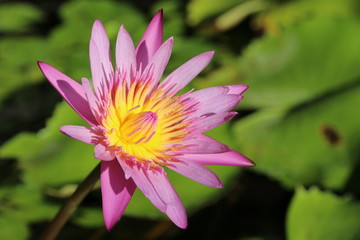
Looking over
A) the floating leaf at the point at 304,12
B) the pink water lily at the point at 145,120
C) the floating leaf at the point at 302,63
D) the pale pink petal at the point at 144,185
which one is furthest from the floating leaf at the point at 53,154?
the floating leaf at the point at 304,12

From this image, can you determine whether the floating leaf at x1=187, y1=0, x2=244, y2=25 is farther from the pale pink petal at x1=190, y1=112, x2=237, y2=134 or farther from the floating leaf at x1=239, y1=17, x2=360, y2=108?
the pale pink petal at x1=190, y1=112, x2=237, y2=134

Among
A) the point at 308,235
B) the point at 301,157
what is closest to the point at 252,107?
the point at 301,157

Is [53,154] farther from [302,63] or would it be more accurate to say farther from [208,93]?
[302,63]

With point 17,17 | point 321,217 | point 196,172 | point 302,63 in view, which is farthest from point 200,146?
point 17,17

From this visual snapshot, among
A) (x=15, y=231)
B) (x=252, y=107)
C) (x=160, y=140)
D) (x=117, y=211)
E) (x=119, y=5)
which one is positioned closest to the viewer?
(x=117, y=211)

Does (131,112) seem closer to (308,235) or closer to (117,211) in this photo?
(117,211)
